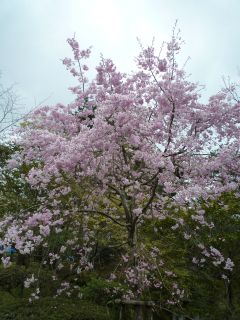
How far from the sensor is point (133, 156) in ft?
20.1

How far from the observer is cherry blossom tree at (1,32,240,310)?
19.1 feet

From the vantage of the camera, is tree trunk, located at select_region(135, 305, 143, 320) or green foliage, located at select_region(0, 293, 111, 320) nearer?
tree trunk, located at select_region(135, 305, 143, 320)

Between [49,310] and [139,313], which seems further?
[49,310]

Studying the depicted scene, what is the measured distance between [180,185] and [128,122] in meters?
1.34

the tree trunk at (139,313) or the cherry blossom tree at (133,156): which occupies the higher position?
the cherry blossom tree at (133,156)

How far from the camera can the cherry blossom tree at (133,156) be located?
5832 mm

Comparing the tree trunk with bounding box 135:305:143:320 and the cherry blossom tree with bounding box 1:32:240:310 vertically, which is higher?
the cherry blossom tree with bounding box 1:32:240:310

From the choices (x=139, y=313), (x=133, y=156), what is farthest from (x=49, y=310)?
(x=133, y=156)

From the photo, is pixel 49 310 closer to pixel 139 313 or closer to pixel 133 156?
pixel 139 313

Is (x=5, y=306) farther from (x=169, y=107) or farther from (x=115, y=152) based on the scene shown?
(x=169, y=107)

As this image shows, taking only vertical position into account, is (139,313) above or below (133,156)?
below

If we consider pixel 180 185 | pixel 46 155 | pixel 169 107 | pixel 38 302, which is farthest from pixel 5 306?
pixel 169 107

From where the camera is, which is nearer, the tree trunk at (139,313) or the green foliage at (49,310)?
the tree trunk at (139,313)

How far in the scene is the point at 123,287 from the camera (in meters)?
8.11
